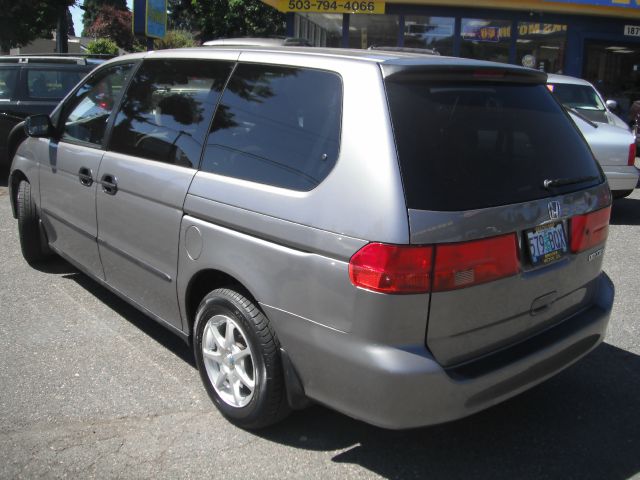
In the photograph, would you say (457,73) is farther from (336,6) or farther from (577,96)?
(336,6)

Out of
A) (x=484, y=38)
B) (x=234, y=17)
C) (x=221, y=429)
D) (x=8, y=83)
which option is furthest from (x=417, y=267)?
(x=234, y=17)

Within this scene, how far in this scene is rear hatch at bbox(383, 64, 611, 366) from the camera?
8.20 feet

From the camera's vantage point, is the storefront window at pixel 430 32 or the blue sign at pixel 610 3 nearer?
the blue sign at pixel 610 3

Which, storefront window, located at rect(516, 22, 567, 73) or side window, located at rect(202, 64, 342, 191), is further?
storefront window, located at rect(516, 22, 567, 73)

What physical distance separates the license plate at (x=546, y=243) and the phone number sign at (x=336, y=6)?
13967mm

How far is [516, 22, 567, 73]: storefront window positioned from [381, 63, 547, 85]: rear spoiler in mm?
14866

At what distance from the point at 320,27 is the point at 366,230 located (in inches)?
664

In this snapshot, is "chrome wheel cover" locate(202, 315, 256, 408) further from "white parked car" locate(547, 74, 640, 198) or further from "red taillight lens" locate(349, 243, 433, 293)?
"white parked car" locate(547, 74, 640, 198)

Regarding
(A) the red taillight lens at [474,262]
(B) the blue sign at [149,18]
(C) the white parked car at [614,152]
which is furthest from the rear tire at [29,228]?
(C) the white parked car at [614,152]

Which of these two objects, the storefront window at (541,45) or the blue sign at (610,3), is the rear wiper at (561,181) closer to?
the blue sign at (610,3)

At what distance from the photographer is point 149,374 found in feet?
12.3

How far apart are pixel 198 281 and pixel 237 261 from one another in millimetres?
475

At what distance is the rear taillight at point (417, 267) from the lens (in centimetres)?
→ 241

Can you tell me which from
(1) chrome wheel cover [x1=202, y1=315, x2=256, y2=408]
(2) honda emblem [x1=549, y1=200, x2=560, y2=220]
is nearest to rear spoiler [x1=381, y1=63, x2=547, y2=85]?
(2) honda emblem [x1=549, y1=200, x2=560, y2=220]
